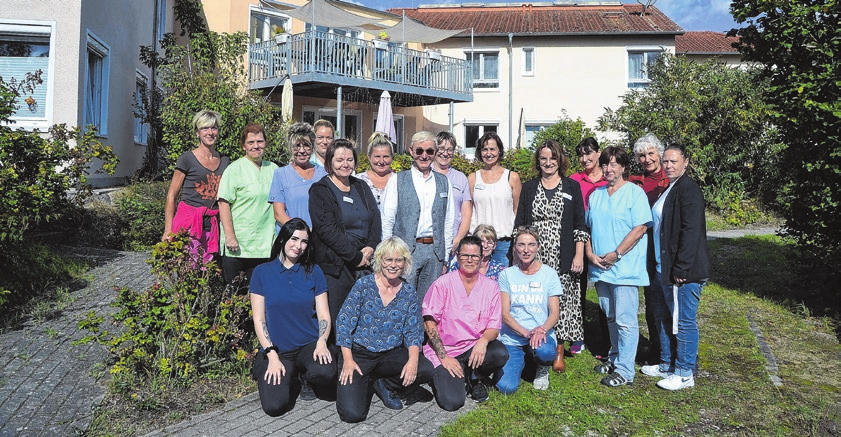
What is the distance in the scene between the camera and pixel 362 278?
4582mm

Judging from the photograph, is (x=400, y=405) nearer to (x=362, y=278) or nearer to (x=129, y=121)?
(x=362, y=278)

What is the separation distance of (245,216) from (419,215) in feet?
4.55

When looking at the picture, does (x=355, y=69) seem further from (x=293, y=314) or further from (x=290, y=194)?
(x=293, y=314)

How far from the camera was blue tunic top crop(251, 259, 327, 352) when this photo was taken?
451 cm

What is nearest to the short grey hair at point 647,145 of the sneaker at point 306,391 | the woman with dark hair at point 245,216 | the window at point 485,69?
the woman with dark hair at point 245,216

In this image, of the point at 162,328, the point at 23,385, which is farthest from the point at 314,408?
the point at 23,385

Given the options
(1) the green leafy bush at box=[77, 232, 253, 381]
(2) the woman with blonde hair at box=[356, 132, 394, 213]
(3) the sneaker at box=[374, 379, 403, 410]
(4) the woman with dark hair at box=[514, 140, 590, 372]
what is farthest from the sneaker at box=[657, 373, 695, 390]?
(1) the green leafy bush at box=[77, 232, 253, 381]

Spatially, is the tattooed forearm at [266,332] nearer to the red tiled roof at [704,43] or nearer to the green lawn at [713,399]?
the green lawn at [713,399]

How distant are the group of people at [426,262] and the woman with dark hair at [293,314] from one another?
1 cm

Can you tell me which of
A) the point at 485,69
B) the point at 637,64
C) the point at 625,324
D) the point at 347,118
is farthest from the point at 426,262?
the point at 637,64

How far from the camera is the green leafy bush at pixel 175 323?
434cm

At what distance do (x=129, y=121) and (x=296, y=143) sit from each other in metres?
9.29

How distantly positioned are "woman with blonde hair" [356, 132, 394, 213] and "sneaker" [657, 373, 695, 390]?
2.61 metres

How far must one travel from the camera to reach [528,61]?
23891 millimetres
